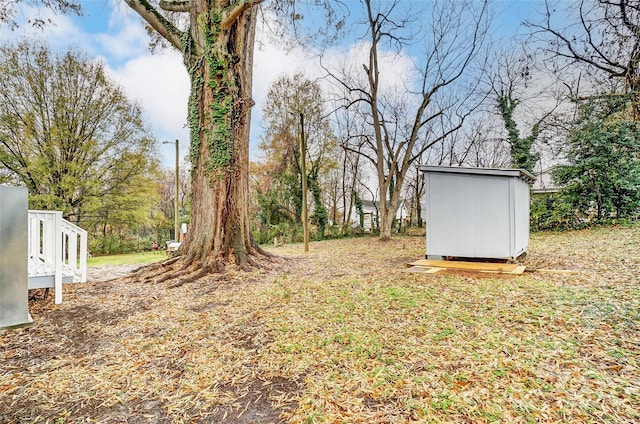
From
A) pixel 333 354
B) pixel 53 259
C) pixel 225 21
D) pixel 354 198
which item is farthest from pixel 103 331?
pixel 354 198

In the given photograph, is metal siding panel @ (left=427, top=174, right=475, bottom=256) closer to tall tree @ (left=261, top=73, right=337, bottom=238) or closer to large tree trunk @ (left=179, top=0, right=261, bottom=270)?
large tree trunk @ (left=179, top=0, right=261, bottom=270)

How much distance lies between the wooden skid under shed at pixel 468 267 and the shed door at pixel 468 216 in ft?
0.72

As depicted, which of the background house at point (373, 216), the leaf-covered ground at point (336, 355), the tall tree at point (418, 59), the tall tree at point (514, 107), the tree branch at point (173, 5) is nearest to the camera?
the leaf-covered ground at point (336, 355)

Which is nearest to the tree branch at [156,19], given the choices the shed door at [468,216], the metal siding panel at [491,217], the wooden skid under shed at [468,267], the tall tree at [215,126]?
the tall tree at [215,126]

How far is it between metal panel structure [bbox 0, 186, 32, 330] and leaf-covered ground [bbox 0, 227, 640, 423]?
1638 mm

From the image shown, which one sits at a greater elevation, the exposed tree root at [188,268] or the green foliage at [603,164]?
the green foliage at [603,164]

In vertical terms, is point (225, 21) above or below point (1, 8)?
below

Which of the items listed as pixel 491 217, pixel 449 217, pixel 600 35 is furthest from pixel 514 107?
pixel 449 217

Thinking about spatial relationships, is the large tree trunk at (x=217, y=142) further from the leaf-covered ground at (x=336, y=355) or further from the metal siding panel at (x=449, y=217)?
the metal siding panel at (x=449, y=217)

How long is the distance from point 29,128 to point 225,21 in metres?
11.1

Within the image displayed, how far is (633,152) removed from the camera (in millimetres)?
10484

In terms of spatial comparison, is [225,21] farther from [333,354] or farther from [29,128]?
[29,128]

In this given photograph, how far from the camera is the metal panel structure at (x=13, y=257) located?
65 cm

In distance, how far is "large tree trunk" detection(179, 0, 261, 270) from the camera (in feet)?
20.0
